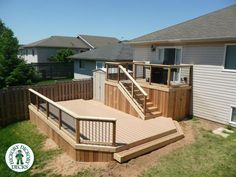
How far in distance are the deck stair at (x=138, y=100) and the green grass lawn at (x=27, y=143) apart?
378 centimetres

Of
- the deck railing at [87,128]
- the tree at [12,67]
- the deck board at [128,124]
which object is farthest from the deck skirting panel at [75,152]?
the tree at [12,67]

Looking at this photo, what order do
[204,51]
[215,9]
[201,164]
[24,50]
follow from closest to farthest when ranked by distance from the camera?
1. [201,164]
2. [204,51]
3. [215,9]
4. [24,50]

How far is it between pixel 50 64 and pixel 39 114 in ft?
51.3

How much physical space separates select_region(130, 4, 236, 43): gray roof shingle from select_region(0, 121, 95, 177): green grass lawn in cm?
702

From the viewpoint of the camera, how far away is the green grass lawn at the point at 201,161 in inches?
209

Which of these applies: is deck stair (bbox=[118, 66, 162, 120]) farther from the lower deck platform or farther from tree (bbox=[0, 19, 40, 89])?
tree (bbox=[0, 19, 40, 89])

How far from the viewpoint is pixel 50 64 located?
78.1 feet

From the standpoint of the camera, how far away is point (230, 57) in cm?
834

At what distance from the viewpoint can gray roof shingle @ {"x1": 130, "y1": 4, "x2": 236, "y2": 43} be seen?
8604 millimetres

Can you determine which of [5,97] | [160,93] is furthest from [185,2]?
[5,97]

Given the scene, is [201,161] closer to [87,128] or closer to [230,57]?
[87,128]

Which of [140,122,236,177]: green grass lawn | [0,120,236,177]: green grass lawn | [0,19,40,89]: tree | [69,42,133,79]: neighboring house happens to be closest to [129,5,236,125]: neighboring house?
[0,120,236,177]: green grass lawn

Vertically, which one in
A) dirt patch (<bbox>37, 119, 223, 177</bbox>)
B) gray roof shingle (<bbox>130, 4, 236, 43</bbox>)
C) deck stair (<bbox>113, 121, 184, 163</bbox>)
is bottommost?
dirt patch (<bbox>37, 119, 223, 177</bbox>)

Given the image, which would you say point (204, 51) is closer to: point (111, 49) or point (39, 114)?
point (39, 114)
